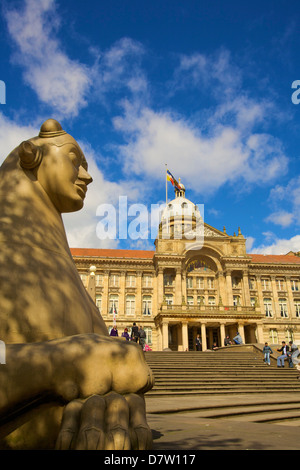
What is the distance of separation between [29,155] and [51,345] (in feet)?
6.05

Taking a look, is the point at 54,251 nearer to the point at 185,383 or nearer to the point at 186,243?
the point at 185,383

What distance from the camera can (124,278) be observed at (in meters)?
42.0

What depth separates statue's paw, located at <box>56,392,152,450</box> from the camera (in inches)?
80.1

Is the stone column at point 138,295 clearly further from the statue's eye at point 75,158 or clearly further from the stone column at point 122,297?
the statue's eye at point 75,158

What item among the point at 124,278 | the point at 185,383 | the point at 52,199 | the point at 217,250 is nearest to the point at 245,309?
the point at 217,250

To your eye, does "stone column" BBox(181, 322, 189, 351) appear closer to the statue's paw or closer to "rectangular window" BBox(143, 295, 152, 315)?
"rectangular window" BBox(143, 295, 152, 315)

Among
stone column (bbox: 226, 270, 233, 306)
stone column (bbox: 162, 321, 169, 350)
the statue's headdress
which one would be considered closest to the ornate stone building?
stone column (bbox: 226, 270, 233, 306)

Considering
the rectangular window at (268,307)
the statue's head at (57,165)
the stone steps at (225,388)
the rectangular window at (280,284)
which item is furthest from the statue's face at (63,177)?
the rectangular window at (280,284)

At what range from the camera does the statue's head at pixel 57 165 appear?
135 inches

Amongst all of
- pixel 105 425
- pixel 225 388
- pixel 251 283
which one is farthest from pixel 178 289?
pixel 105 425

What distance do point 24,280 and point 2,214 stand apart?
2.42 ft
